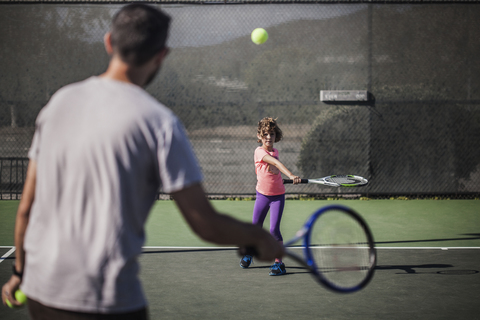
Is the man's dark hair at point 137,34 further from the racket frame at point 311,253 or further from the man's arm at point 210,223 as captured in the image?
the racket frame at point 311,253

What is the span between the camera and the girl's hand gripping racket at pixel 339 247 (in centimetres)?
215

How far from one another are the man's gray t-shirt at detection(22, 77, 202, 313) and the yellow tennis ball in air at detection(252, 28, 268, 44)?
706cm

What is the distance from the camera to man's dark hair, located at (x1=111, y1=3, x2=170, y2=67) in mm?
1305

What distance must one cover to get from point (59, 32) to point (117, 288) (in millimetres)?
8091

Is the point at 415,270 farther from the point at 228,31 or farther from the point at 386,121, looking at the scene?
the point at 228,31

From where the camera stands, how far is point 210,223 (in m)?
1.29

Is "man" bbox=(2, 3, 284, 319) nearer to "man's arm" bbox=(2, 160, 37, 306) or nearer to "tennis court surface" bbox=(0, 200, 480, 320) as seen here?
"man's arm" bbox=(2, 160, 37, 306)

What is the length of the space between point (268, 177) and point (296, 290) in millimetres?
1147

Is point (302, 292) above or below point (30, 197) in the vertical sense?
below

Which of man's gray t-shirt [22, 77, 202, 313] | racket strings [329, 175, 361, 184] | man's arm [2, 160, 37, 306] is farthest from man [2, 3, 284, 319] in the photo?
racket strings [329, 175, 361, 184]

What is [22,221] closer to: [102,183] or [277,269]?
[102,183]

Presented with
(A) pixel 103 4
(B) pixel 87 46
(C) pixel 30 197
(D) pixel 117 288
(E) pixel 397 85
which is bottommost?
(D) pixel 117 288

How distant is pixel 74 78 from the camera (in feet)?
28.0

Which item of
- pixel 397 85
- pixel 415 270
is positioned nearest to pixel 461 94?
pixel 397 85
